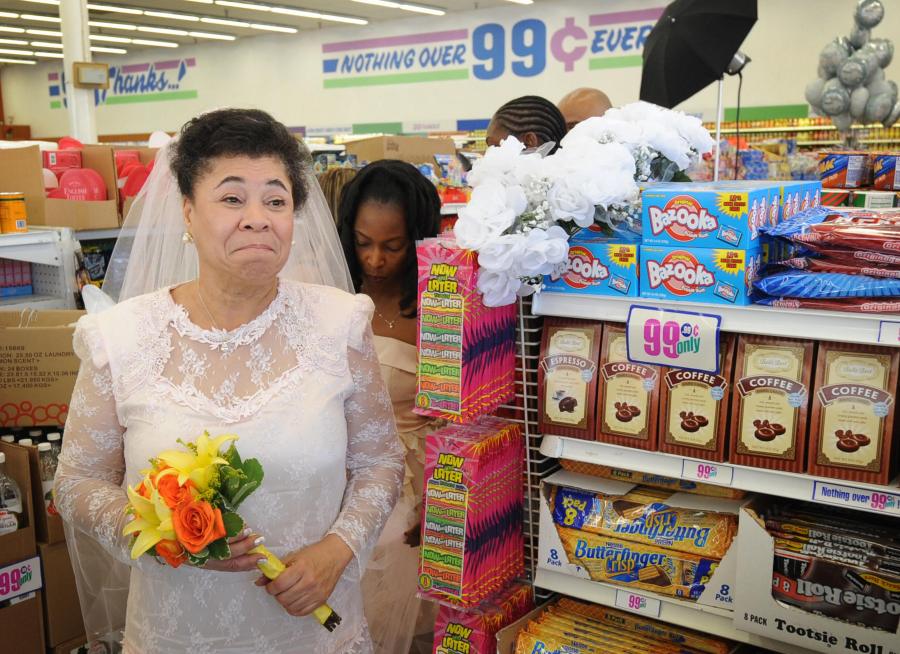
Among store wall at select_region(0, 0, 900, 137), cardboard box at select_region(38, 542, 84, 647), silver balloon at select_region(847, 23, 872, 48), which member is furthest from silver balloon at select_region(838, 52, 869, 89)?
cardboard box at select_region(38, 542, 84, 647)

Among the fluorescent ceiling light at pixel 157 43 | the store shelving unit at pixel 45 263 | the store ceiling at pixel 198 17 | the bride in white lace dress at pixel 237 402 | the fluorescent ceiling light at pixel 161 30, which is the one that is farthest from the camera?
the fluorescent ceiling light at pixel 157 43

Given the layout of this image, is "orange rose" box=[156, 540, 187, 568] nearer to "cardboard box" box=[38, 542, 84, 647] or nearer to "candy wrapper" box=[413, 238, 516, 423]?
"candy wrapper" box=[413, 238, 516, 423]

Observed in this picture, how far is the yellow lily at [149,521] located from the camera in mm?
1431

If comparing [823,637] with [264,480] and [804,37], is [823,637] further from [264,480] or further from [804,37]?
[804,37]

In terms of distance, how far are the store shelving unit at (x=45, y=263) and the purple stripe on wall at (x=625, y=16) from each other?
38.9 ft

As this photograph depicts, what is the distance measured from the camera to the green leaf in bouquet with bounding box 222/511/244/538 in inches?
58.0

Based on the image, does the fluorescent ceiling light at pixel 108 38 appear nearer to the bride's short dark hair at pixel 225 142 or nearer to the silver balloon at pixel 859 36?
the silver balloon at pixel 859 36

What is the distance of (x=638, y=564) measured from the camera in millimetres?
1843

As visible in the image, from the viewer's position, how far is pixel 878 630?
5.20 ft

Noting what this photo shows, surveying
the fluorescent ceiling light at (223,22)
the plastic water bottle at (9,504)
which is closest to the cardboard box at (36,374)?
the plastic water bottle at (9,504)

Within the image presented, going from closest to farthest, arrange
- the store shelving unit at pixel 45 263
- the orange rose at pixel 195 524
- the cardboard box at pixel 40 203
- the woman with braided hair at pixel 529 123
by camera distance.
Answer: the orange rose at pixel 195 524, the woman with braided hair at pixel 529 123, the store shelving unit at pixel 45 263, the cardboard box at pixel 40 203

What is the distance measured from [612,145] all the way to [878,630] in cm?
108

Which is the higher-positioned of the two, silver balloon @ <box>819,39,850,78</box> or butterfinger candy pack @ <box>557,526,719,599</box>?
silver balloon @ <box>819,39,850,78</box>

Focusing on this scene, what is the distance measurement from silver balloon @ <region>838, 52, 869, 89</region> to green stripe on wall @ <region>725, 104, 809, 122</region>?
16.7ft
